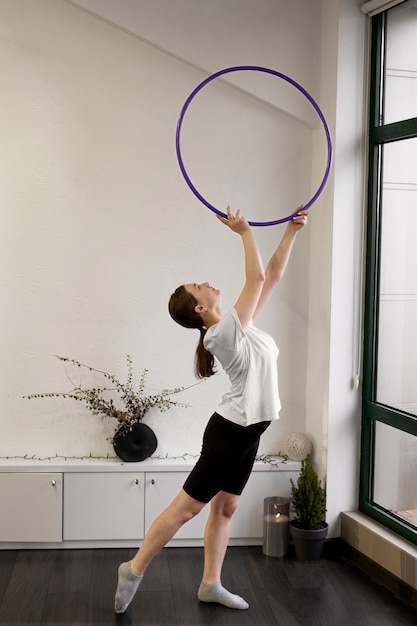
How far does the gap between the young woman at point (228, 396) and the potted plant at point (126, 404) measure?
2.50 ft

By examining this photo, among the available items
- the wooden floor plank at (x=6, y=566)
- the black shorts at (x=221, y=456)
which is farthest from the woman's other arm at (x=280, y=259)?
the wooden floor plank at (x=6, y=566)

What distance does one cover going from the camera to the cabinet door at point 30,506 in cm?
391

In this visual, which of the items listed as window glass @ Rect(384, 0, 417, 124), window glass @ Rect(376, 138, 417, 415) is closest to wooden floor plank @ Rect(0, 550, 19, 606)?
window glass @ Rect(376, 138, 417, 415)

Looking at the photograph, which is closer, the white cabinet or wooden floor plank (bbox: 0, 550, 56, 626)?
wooden floor plank (bbox: 0, 550, 56, 626)

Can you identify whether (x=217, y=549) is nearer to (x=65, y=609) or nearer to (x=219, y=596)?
(x=219, y=596)

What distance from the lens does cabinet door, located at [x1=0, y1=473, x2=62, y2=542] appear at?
3.91 metres

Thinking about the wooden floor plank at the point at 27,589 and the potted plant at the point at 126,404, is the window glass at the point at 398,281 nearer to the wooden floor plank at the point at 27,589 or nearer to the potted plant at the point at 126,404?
the potted plant at the point at 126,404

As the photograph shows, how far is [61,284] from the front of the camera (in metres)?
4.07

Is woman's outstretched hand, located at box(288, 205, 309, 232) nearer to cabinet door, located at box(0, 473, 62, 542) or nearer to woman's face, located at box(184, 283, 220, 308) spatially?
woman's face, located at box(184, 283, 220, 308)

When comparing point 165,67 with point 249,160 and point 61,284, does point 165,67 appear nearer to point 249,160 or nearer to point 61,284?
point 249,160

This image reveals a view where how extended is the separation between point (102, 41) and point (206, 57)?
527 mm

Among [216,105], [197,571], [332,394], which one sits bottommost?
[197,571]

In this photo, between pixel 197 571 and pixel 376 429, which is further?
pixel 376 429

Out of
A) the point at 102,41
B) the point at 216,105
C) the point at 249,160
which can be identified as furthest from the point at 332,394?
the point at 102,41
